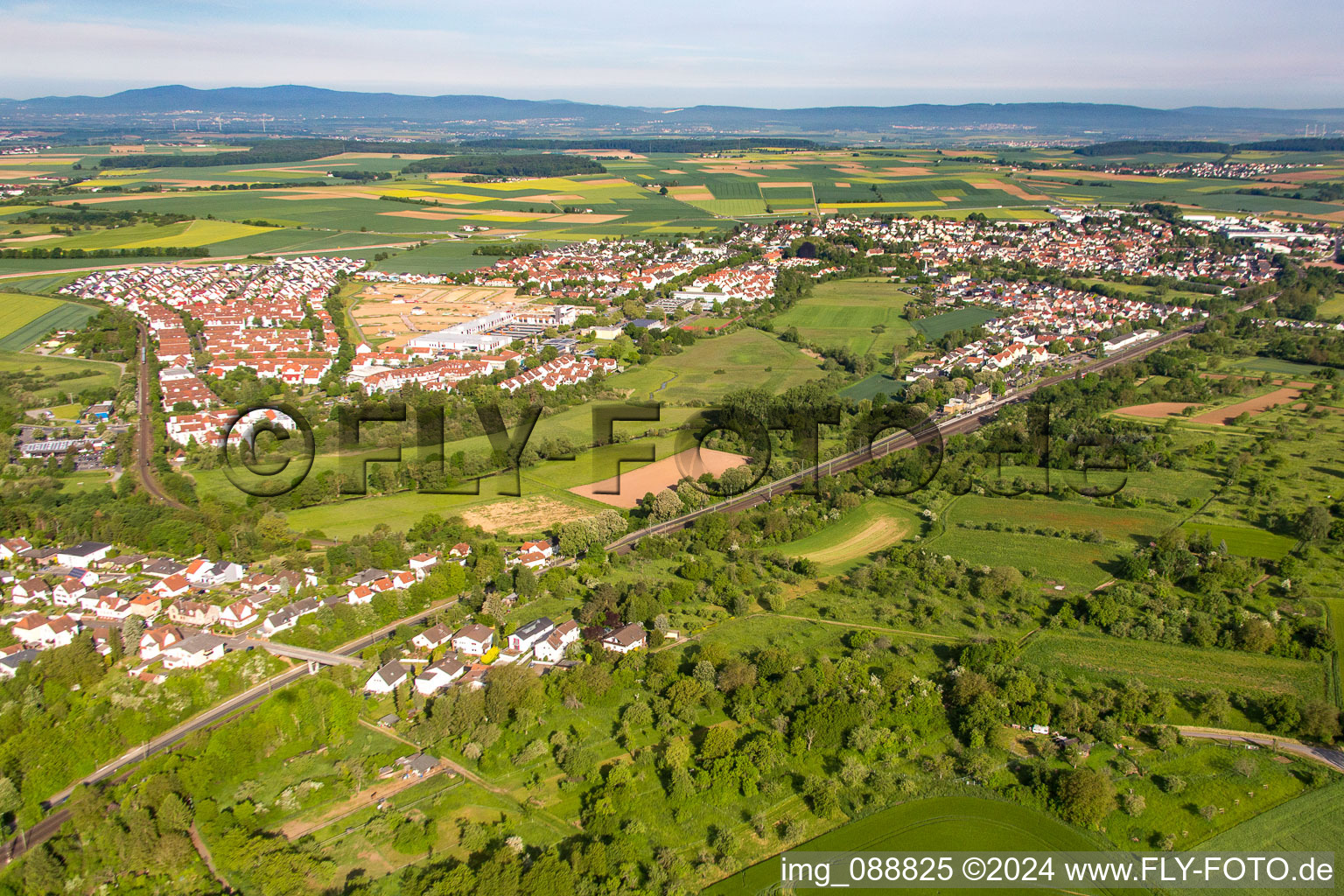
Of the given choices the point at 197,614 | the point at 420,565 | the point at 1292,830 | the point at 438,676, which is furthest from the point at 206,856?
the point at 1292,830

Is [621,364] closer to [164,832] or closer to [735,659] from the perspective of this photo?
[735,659]

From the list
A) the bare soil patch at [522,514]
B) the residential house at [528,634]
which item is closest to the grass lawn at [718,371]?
the bare soil patch at [522,514]

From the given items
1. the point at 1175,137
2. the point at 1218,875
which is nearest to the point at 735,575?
the point at 1218,875

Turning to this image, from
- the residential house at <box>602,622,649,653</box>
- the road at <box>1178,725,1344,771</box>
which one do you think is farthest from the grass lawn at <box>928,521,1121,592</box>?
the residential house at <box>602,622,649,653</box>

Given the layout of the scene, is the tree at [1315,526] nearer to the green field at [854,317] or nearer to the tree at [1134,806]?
the tree at [1134,806]

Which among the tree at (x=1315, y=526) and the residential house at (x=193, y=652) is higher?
the tree at (x=1315, y=526)

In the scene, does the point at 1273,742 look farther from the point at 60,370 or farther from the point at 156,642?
the point at 60,370
